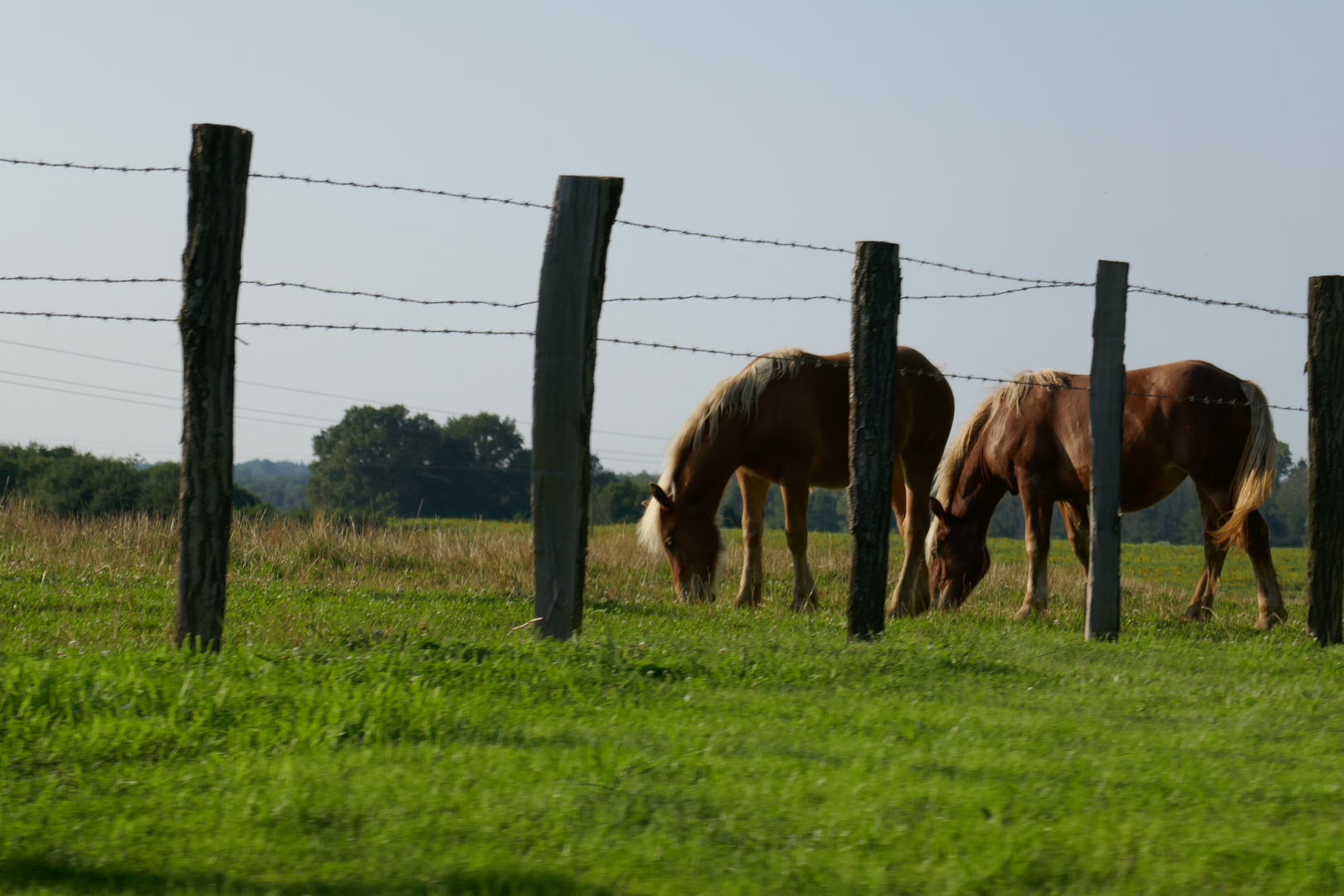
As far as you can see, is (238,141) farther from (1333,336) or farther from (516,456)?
(516,456)

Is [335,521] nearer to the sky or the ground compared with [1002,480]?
nearer to the ground

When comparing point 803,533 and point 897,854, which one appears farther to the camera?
point 803,533

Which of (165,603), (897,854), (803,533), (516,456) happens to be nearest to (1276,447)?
(803,533)

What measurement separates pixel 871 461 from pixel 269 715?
4.13 m

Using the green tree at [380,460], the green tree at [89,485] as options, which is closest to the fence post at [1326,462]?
the green tree at [89,485]

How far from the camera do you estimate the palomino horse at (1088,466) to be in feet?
34.6

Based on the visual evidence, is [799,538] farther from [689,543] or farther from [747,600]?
[689,543]

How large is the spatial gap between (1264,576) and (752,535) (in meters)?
4.79

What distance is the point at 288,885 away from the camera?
3117 millimetres

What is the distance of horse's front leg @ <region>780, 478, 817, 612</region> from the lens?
10719 mm

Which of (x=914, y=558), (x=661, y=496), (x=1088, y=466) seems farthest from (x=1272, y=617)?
(x=661, y=496)

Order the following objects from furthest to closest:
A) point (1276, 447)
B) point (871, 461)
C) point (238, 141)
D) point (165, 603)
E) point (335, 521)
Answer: point (335, 521)
point (1276, 447)
point (165, 603)
point (871, 461)
point (238, 141)

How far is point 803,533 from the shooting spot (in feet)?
36.0

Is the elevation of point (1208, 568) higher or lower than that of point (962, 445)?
lower
